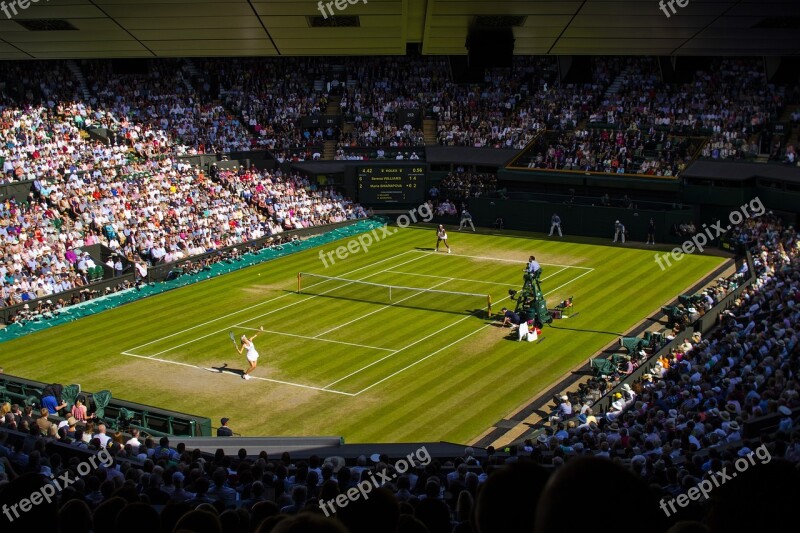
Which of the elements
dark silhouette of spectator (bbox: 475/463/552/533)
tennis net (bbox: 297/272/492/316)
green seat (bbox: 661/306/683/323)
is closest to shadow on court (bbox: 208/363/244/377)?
tennis net (bbox: 297/272/492/316)

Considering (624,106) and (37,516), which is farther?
(624,106)

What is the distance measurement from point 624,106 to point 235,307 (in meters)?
33.5

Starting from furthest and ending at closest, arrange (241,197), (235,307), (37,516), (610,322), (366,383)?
1. (241,197)
2. (235,307)
3. (610,322)
4. (366,383)
5. (37,516)

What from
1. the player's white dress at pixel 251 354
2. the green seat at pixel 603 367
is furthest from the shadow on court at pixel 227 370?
the green seat at pixel 603 367

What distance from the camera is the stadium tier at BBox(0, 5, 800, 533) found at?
7.33m

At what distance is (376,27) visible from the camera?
8234 mm

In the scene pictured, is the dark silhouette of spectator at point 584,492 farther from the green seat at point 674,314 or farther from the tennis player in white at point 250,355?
the green seat at point 674,314

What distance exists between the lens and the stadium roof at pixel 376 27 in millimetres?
7125

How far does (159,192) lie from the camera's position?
4934cm

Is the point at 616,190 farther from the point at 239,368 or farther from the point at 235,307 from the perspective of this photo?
the point at 239,368

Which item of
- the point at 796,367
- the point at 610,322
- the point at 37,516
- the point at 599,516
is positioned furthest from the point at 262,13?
the point at 610,322
